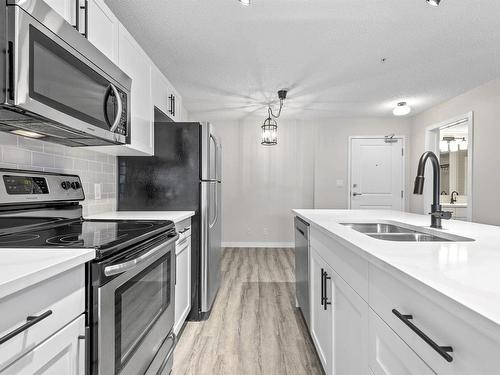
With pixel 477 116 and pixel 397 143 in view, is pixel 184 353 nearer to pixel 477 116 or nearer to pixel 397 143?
pixel 477 116

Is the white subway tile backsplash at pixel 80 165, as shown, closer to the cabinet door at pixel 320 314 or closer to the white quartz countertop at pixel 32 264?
the white quartz countertop at pixel 32 264

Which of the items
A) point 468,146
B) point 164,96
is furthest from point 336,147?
point 164,96

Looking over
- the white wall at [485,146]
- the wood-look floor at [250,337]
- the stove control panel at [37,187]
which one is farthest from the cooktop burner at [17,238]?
the white wall at [485,146]

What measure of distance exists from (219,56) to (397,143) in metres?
3.88

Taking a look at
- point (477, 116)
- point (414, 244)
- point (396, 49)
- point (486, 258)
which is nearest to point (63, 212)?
point (414, 244)

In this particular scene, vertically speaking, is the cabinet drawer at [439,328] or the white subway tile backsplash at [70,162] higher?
the white subway tile backsplash at [70,162]

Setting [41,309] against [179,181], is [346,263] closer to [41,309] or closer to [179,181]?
[41,309]

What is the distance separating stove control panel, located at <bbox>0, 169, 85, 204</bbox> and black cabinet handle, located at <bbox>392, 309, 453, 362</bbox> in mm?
1540

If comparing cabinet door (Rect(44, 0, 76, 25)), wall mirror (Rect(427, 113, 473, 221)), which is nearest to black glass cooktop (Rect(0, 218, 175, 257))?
cabinet door (Rect(44, 0, 76, 25))

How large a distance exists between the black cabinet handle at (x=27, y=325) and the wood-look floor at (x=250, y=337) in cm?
126

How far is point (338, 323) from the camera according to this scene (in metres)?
1.35

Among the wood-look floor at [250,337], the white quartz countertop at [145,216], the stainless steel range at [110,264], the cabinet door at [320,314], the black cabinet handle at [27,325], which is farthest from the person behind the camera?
the white quartz countertop at [145,216]

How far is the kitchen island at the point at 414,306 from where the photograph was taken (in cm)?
53

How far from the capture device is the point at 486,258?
875 millimetres
